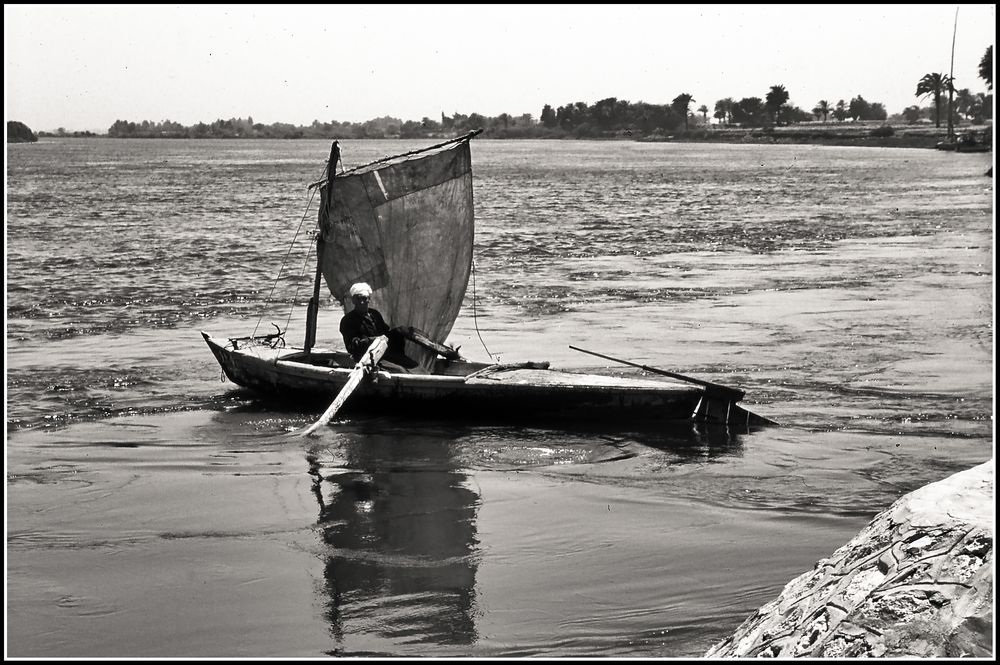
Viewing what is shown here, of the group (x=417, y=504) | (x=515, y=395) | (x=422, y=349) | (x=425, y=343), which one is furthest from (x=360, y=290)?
(x=417, y=504)

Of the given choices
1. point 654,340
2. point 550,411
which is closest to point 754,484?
point 550,411

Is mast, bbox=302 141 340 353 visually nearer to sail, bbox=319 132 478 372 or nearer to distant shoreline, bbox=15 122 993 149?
sail, bbox=319 132 478 372

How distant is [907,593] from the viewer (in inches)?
170

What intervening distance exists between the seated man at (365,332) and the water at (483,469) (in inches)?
33.4

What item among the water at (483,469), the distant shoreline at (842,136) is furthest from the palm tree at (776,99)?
the water at (483,469)

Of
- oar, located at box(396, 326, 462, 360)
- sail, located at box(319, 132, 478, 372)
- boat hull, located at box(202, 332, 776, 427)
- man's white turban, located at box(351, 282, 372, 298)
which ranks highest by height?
sail, located at box(319, 132, 478, 372)

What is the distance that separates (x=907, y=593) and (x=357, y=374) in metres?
8.24

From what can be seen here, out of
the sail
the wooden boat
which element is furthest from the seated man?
the sail

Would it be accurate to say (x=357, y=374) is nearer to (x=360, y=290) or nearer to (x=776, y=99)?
(x=360, y=290)

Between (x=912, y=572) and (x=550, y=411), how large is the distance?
747cm

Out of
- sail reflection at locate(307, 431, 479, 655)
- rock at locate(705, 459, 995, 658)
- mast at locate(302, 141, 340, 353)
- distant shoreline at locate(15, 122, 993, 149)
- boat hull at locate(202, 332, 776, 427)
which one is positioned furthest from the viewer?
distant shoreline at locate(15, 122, 993, 149)

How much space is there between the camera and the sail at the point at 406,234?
539 inches

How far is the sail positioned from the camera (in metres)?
13.7

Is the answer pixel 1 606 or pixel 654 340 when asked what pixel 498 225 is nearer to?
pixel 654 340
